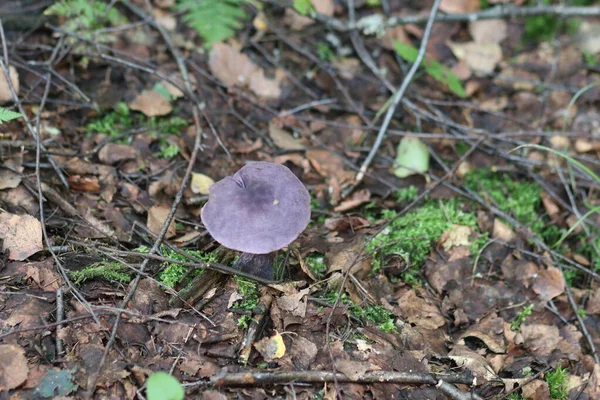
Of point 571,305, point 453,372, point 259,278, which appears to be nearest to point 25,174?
point 259,278

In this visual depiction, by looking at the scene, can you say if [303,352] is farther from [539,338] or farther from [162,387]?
[539,338]

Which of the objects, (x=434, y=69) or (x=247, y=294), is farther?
(x=434, y=69)

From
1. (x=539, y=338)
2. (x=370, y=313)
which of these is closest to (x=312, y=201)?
(x=370, y=313)

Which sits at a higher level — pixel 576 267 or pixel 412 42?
pixel 412 42

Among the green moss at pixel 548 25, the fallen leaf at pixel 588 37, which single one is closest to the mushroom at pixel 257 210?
the green moss at pixel 548 25

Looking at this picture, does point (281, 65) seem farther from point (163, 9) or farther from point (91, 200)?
point (91, 200)

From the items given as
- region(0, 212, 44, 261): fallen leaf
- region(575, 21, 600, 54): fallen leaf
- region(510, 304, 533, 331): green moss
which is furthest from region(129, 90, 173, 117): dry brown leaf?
region(575, 21, 600, 54): fallen leaf

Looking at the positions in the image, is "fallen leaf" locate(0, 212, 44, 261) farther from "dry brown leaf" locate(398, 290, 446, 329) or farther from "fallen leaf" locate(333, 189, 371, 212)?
"dry brown leaf" locate(398, 290, 446, 329)
